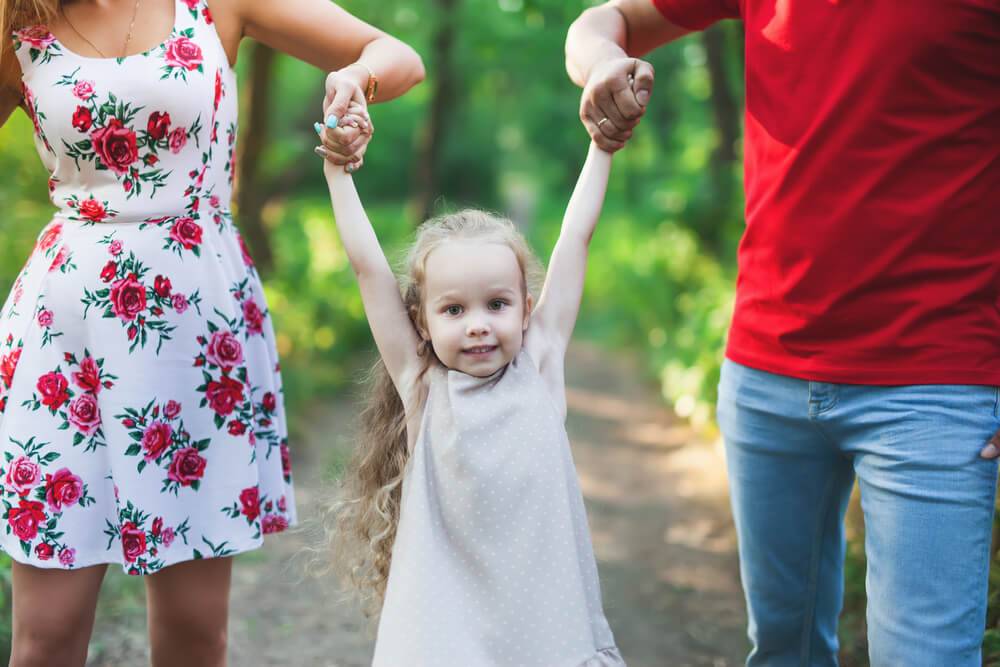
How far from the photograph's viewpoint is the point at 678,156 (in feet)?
66.5

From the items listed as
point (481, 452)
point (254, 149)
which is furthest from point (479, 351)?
point (254, 149)

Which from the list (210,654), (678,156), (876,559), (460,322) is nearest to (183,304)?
(460,322)

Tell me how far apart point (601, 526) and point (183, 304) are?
3742 mm

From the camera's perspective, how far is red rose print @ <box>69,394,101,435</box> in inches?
82.2

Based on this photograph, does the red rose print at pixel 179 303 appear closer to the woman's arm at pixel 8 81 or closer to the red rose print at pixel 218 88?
the red rose print at pixel 218 88

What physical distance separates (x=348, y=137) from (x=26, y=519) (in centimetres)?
101

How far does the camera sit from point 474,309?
1.98 metres

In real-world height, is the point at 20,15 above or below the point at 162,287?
above

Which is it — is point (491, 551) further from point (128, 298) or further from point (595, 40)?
point (595, 40)

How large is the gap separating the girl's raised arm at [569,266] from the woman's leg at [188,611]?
909mm

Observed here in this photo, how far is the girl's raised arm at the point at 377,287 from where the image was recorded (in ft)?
6.70

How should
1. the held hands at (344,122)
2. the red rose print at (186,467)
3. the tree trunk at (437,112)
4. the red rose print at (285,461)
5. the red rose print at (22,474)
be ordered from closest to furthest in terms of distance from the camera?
the held hands at (344,122) < the red rose print at (22,474) < the red rose print at (186,467) < the red rose print at (285,461) < the tree trunk at (437,112)

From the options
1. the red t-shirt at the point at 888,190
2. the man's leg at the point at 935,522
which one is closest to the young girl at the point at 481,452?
the red t-shirt at the point at 888,190

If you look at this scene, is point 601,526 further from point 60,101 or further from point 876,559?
point 60,101
